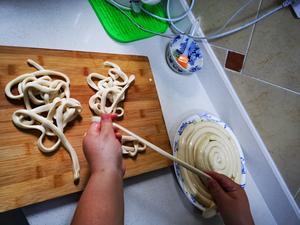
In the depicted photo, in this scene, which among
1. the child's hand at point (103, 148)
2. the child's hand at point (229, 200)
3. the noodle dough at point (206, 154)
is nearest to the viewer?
the child's hand at point (103, 148)

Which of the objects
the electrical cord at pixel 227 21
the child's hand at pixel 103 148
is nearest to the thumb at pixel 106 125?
the child's hand at pixel 103 148

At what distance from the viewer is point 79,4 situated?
2.63 ft

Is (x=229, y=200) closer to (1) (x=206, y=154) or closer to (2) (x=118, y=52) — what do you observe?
(1) (x=206, y=154)

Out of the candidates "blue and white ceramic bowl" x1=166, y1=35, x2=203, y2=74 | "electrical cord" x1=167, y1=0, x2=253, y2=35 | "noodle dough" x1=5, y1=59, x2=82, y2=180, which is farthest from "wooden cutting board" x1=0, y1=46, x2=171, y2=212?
"electrical cord" x1=167, y1=0, x2=253, y2=35

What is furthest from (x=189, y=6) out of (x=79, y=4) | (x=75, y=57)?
(x=75, y=57)

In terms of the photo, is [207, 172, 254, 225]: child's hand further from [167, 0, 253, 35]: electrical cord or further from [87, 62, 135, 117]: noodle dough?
[167, 0, 253, 35]: electrical cord

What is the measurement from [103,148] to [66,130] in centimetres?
14

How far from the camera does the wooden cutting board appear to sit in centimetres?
51

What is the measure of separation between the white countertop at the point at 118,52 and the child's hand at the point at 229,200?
0.11 m

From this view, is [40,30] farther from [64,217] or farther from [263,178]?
[263,178]

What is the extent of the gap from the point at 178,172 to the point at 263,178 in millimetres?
313

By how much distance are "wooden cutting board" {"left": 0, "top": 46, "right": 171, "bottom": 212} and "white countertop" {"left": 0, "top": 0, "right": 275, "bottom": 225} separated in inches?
2.0

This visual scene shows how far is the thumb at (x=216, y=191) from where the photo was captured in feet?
2.15

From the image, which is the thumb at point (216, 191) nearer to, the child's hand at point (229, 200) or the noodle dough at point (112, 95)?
the child's hand at point (229, 200)
